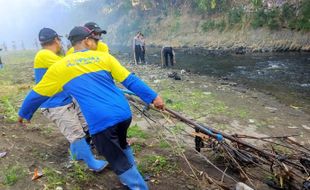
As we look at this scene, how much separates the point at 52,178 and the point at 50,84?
1.41 m

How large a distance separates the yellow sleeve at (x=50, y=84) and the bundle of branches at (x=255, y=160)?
1321 millimetres

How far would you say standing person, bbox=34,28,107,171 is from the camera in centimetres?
505

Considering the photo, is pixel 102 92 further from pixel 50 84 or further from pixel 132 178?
pixel 132 178

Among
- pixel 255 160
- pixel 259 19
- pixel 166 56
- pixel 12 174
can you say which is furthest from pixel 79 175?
pixel 259 19

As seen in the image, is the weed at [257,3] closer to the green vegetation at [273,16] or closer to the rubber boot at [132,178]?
the green vegetation at [273,16]

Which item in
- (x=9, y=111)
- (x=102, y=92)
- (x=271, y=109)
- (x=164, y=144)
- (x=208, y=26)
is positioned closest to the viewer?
(x=102, y=92)

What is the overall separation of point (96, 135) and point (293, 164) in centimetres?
251

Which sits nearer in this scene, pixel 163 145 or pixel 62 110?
pixel 62 110

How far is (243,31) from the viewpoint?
29156 mm

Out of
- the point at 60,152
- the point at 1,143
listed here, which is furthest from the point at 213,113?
the point at 1,143

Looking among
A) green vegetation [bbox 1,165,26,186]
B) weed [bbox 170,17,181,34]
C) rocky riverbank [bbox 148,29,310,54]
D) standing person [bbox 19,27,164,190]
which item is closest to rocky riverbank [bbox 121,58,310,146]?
standing person [bbox 19,27,164,190]

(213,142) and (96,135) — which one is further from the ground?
(96,135)

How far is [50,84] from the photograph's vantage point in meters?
4.06

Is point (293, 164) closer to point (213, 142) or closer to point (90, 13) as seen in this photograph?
point (213, 142)
